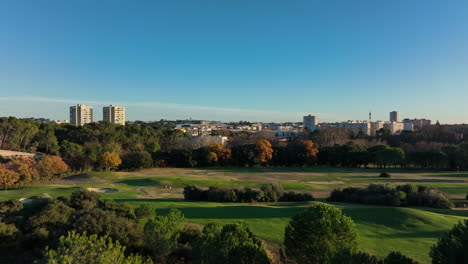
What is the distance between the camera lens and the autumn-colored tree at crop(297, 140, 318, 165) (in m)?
59.2

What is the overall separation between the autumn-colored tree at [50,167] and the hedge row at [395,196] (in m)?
34.6

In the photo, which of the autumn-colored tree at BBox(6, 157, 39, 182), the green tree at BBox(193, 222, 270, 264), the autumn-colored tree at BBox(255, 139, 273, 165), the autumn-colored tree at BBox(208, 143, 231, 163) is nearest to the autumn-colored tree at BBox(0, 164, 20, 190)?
the autumn-colored tree at BBox(6, 157, 39, 182)

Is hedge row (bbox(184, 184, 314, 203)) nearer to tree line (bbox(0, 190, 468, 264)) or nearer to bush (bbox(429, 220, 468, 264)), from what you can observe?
tree line (bbox(0, 190, 468, 264))

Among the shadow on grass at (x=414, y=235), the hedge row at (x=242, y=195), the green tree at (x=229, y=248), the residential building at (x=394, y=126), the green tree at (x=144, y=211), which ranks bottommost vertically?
the hedge row at (x=242, y=195)

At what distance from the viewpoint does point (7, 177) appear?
3444cm

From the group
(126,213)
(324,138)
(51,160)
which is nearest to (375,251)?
(126,213)

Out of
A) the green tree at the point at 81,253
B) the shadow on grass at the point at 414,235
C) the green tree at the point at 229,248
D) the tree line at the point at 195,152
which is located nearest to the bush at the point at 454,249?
the green tree at the point at 229,248

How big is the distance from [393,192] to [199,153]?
121ft

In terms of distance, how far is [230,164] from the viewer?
59656 mm

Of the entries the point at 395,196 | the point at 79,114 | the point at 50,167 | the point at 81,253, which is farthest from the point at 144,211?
the point at 79,114

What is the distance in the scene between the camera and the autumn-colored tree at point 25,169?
121ft

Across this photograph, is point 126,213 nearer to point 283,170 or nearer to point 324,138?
point 283,170

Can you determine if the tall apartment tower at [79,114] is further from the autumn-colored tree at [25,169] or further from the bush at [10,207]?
the bush at [10,207]

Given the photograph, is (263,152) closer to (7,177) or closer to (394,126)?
(7,177)
